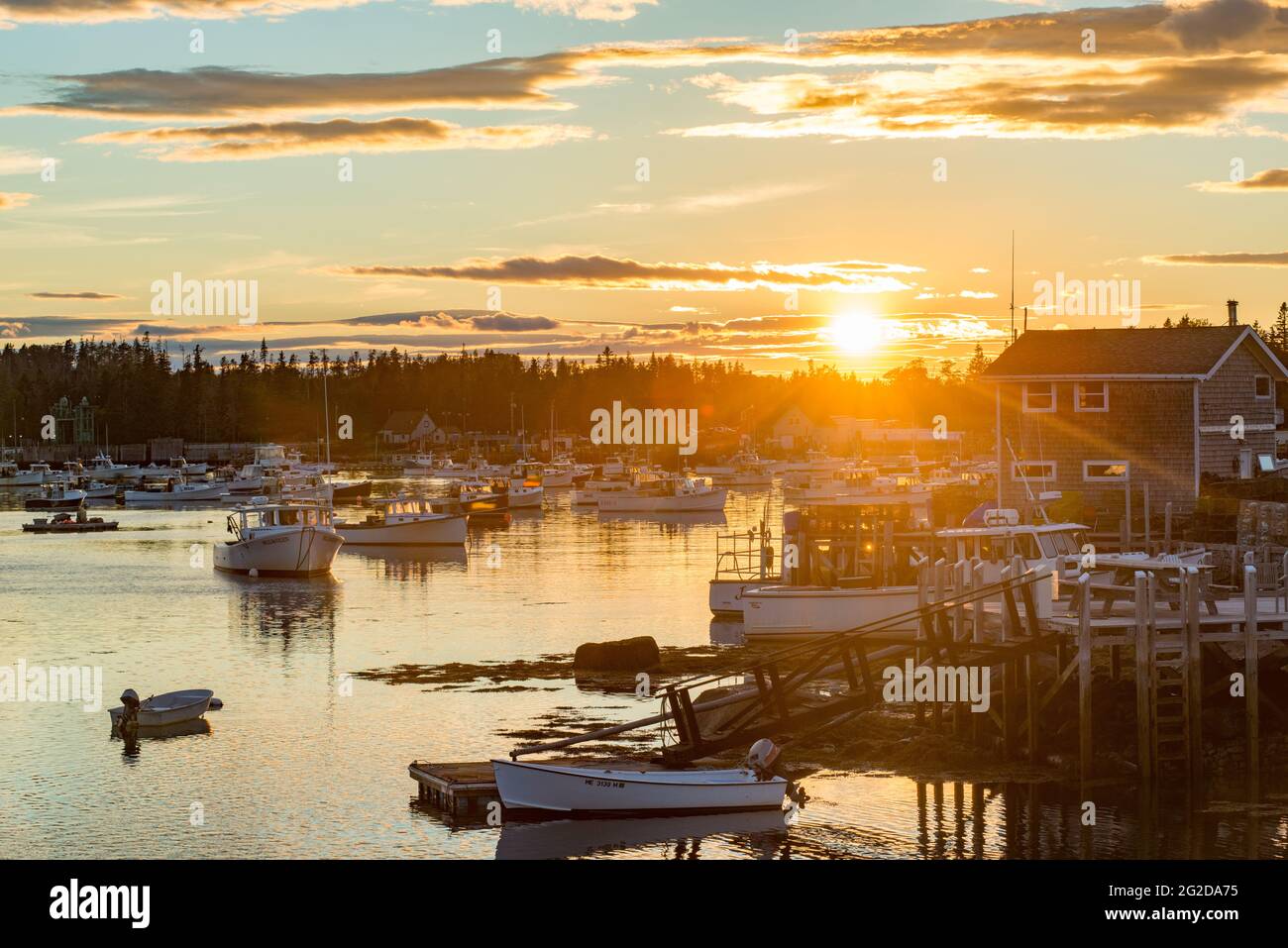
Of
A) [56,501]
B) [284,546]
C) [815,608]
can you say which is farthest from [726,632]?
[56,501]

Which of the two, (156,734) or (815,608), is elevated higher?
(815,608)

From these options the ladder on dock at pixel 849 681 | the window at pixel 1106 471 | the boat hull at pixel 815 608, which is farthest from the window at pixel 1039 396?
the ladder on dock at pixel 849 681

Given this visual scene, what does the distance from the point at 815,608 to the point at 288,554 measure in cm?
4313

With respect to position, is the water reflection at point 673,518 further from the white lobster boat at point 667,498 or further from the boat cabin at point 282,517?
the boat cabin at point 282,517

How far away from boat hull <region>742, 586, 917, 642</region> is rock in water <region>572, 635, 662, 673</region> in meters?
3.41

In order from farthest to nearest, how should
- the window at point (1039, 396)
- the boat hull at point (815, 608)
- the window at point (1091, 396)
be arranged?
the window at point (1039, 396), the window at point (1091, 396), the boat hull at point (815, 608)

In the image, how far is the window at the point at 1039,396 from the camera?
6081cm

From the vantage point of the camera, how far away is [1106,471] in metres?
59.2

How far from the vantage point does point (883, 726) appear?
35.1m

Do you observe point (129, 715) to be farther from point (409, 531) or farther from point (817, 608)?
point (409, 531)

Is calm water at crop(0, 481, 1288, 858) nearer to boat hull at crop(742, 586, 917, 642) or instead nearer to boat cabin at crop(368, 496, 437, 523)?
boat hull at crop(742, 586, 917, 642)

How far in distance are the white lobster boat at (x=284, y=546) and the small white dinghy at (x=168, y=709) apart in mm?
43256

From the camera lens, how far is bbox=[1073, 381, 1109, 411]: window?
59.5m
